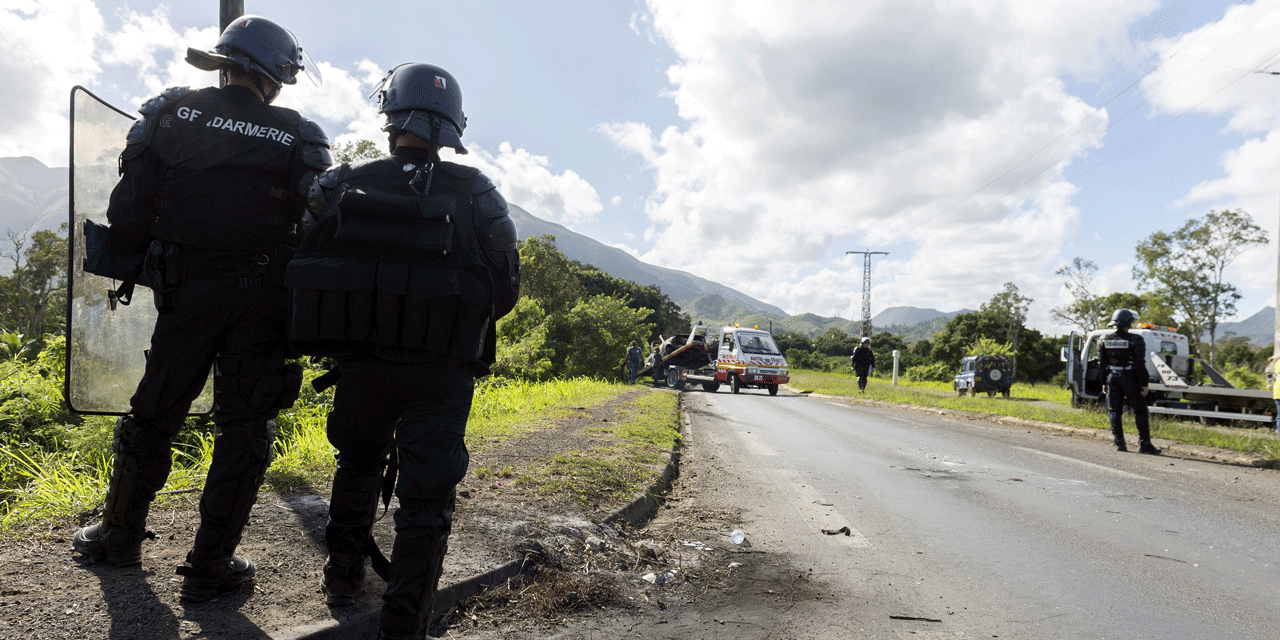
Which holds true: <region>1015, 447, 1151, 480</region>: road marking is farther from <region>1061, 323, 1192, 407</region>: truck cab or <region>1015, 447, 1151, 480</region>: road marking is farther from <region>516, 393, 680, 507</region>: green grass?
<region>1061, 323, 1192, 407</region>: truck cab

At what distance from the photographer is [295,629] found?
223 cm

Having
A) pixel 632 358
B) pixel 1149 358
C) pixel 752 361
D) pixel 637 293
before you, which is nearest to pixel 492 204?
pixel 1149 358

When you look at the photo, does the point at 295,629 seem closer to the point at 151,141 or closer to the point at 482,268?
the point at 482,268

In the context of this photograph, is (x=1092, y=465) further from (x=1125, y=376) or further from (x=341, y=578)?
(x=341, y=578)

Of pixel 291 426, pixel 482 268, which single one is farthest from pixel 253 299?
pixel 291 426

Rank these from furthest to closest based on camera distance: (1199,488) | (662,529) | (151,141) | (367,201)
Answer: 1. (1199,488)
2. (662,529)
3. (151,141)
4. (367,201)

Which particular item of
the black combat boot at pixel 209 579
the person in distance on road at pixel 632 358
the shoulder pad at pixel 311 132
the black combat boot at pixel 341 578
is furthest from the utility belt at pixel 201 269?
the person in distance on road at pixel 632 358

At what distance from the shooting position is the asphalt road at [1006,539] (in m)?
2.88

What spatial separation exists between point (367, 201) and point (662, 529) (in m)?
2.95

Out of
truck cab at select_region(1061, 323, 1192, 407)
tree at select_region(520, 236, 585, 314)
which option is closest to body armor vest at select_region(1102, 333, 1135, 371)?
truck cab at select_region(1061, 323, 1192, 407)

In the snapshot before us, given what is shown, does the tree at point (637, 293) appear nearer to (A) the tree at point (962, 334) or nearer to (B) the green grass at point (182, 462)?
(A) the tree at point (962, 334)

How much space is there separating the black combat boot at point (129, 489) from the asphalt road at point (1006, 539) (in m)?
2.31

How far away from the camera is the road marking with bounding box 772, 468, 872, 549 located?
13.7ft

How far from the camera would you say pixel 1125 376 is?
884 cm
